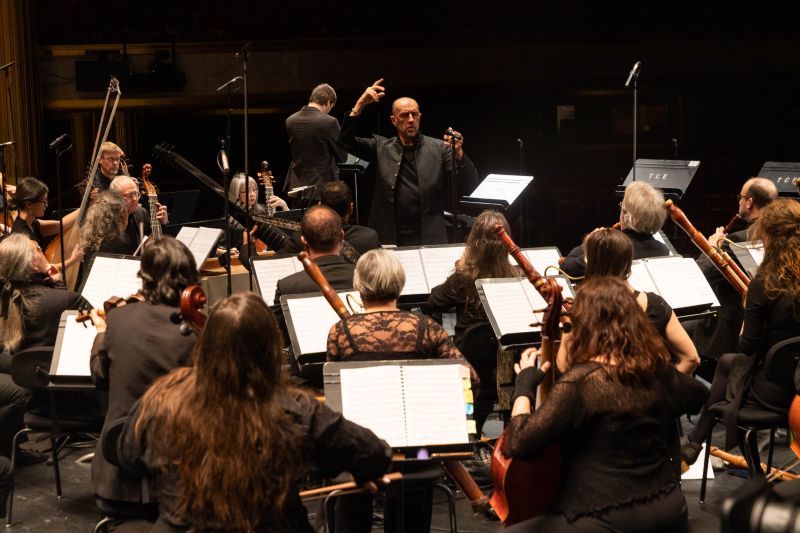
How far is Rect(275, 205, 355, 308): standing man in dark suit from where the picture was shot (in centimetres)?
466

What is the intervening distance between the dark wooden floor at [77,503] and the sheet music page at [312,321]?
0.90m

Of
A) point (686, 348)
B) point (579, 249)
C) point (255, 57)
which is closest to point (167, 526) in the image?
point (686, 348)

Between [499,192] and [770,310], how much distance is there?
112 inches

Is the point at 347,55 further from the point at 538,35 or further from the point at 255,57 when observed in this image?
the point at 538,35

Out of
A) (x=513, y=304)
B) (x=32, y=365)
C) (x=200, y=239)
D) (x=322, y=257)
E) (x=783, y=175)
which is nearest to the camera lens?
(x=513, y=304)

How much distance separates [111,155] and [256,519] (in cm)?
512

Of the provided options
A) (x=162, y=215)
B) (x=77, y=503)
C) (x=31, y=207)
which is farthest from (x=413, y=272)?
(x=31, y=207)

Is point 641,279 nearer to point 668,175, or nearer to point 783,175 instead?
point 668,175

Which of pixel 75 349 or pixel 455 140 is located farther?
pixel 455 140

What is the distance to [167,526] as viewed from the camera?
8.69 feet

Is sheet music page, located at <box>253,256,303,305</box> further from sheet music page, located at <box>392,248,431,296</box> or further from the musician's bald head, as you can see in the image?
sheet music page, located at <box>392,248,431,296</box>

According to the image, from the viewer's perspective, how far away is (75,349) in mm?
4352

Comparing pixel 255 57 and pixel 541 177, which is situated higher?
pixel 255 57

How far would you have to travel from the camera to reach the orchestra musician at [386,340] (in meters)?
3.63
